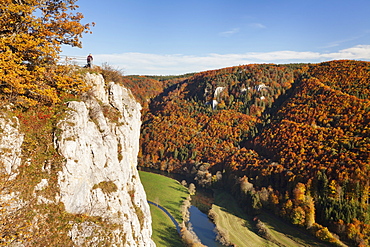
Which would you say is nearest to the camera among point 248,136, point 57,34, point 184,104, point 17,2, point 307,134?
point 17,2

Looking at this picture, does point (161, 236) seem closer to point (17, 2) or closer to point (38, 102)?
point (38, 102)

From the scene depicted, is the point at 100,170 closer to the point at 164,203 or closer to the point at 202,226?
the point at 202,226

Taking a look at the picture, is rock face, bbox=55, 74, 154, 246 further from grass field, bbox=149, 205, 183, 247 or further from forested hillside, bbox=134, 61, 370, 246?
forested hillside, bbox=134, 61, 370, 246

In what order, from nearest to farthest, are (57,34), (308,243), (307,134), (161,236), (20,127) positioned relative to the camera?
(20,127) < (57,34) < (161,236) < (308,243) < (307,134)

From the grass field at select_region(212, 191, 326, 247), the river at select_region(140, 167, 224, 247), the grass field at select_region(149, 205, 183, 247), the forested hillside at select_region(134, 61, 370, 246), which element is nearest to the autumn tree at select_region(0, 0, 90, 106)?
the grass field at select_region(149, 205, 183, 247)

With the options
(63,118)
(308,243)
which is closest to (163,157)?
(308,243)

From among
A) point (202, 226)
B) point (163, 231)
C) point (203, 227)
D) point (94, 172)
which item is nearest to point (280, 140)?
point (202, 226)

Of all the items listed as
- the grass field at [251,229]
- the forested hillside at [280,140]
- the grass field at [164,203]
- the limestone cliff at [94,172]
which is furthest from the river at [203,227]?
the limestone cliff at [94,172]

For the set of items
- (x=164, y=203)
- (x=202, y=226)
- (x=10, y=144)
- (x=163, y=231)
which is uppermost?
(x=10, y=144)
